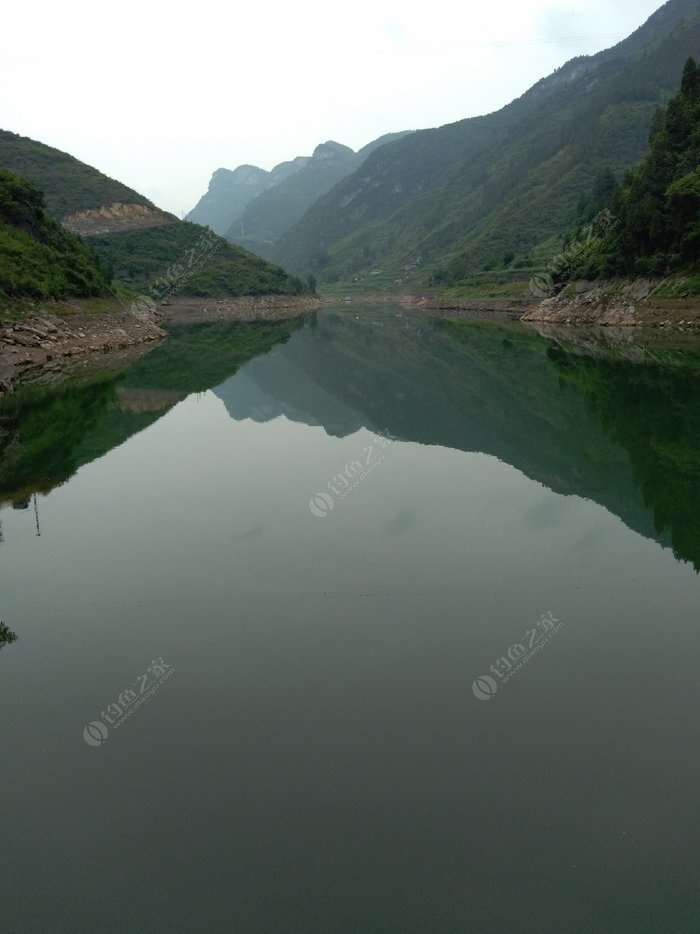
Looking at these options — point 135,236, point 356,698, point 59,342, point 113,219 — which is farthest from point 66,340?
point 113,219

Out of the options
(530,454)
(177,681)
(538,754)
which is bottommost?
(530,454)

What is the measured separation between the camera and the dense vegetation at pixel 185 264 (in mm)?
114375

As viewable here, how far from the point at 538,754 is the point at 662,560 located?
595cm

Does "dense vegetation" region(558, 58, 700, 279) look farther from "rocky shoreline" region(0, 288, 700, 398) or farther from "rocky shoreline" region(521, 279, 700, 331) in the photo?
"rocky shoreline" region(0, 288, 700, 398)

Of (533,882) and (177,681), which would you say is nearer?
(533,882)

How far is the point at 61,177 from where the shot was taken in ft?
427

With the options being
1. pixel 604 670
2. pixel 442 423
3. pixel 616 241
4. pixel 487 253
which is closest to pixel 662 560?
pixel 604 670

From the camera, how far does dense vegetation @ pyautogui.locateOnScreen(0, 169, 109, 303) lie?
151ft

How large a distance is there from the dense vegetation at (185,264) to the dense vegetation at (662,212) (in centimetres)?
6948

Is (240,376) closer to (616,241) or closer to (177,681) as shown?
(177,681)

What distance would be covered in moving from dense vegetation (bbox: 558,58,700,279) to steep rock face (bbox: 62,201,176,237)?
90664 mm

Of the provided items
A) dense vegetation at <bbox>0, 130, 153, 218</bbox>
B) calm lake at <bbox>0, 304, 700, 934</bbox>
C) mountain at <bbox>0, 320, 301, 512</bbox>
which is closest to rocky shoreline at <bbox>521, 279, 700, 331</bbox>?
mountain at <bbox>0, 320, 301, 512</bbox>

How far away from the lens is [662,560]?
1109cm

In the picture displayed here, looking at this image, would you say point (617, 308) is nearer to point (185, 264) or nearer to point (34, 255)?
point (34, 255)
